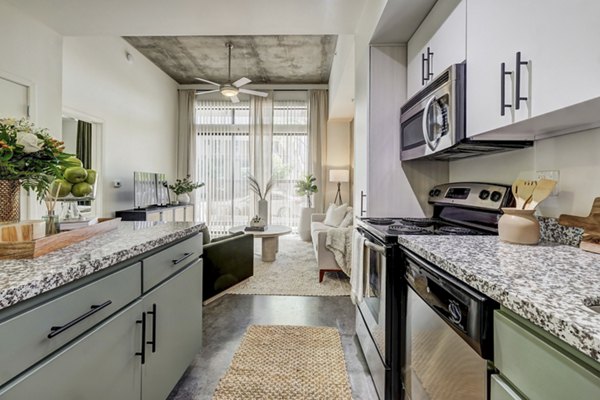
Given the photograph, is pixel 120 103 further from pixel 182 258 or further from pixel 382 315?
pixel 382 315

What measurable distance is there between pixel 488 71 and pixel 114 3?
2996 millimetres

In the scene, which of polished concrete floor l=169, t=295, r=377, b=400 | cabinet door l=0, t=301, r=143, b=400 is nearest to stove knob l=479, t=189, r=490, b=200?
polished concrete floor l=169, t=295, r=377, b=400

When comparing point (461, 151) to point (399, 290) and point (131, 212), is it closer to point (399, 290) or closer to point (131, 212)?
point (399, 290)

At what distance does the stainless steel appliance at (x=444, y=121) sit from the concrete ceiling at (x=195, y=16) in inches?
51.5

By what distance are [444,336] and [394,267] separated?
1.56ft

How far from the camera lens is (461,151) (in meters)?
1.74

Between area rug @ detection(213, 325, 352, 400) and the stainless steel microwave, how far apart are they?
1.46 m

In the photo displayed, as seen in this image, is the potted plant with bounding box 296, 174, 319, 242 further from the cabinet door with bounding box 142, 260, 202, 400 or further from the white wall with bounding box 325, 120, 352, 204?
the cabinet door with bounding box 142, 260, 202, 400

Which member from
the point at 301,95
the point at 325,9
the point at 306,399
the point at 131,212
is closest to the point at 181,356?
the point at 306,399

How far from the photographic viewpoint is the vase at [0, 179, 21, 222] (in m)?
1.16

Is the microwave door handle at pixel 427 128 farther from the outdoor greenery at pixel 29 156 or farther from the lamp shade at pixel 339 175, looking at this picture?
the lamp shade at pixel 339 175

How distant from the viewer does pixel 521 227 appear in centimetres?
123

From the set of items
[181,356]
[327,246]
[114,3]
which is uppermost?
[114,3]

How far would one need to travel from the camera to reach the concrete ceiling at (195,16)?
2.63 m
